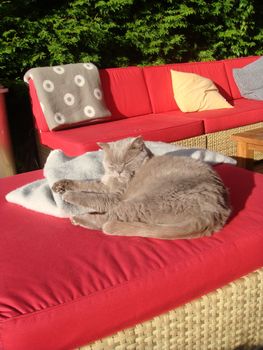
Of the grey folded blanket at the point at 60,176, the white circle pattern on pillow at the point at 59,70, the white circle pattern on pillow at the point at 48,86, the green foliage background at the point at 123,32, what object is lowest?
the grey folded blanket at the point at 60,176

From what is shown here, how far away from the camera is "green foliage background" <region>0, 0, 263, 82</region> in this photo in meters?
3.55

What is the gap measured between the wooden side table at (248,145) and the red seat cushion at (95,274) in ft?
3.44

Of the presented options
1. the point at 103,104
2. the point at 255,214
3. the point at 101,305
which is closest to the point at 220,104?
the point at 103,104

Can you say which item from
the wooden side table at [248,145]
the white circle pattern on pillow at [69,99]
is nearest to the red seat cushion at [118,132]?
the white circle pattern on pillow at [69,99]

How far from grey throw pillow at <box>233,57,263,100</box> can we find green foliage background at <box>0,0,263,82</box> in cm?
78

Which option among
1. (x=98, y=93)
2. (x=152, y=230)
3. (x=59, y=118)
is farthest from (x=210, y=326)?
(x=98, y=93)

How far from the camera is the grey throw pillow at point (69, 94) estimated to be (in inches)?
111

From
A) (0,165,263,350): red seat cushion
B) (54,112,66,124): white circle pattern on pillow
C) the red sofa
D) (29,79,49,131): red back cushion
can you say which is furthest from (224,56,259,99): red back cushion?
(0,165,263,350): red seat cushion

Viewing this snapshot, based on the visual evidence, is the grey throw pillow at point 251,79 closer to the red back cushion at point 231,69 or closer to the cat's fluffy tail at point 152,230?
the red back cushion at point 231,69

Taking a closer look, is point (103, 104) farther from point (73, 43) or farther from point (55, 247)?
point (55, 247)

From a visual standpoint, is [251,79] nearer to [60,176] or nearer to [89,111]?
[89,111]

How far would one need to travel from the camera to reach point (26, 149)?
365 cm

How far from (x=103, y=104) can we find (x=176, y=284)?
220cm

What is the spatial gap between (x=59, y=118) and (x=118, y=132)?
18.9 inches
